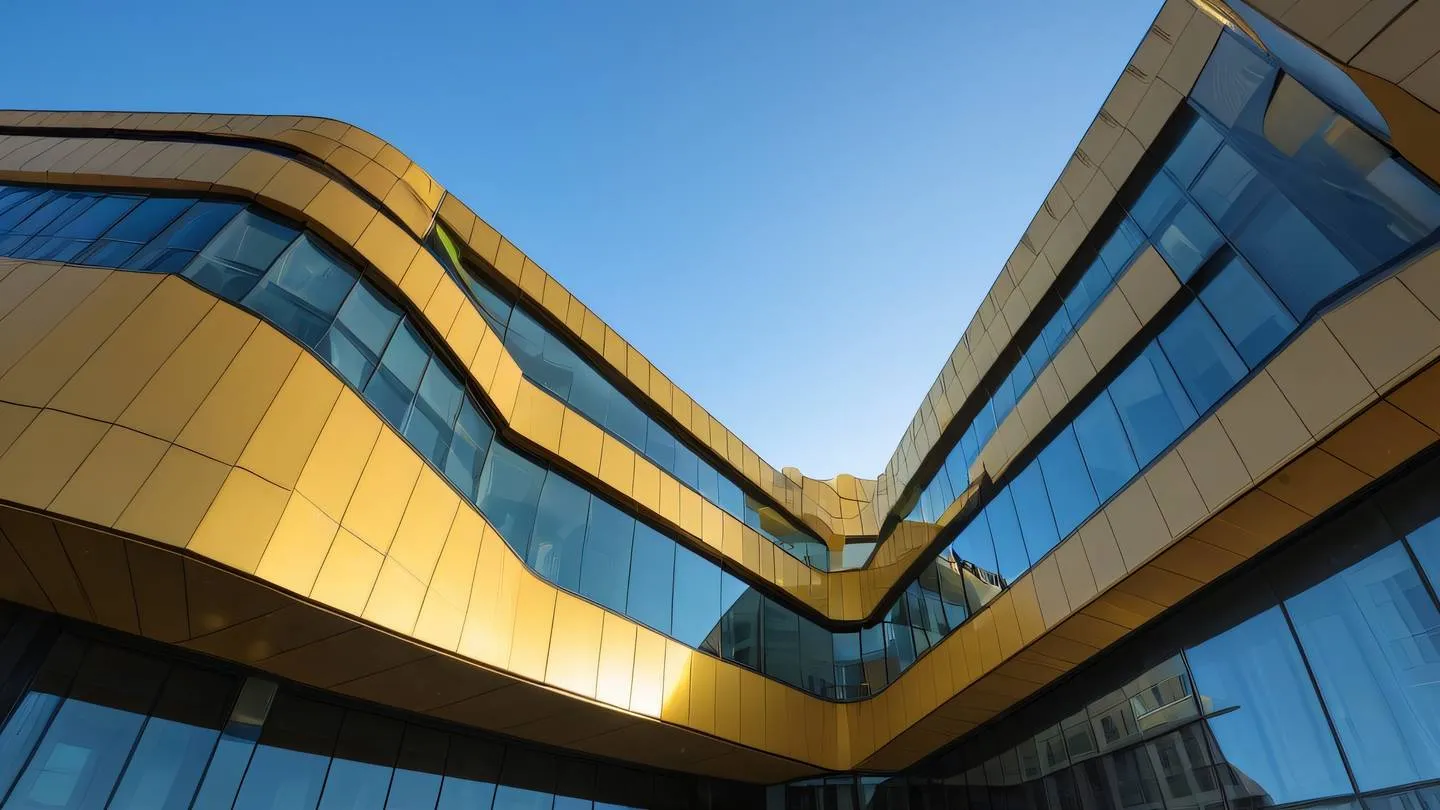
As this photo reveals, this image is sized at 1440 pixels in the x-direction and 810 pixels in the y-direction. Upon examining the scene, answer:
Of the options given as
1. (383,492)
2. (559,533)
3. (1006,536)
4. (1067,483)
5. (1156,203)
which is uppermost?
(1156,203)

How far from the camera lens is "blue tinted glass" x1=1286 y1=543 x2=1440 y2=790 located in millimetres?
7961

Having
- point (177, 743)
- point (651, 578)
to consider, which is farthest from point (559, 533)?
point (177, 743)

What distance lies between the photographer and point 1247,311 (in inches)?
391

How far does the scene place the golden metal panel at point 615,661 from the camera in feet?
43.5

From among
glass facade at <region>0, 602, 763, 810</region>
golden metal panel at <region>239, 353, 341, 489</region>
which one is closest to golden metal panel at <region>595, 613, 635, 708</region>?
glass facade at <region>0, 602, 763, 810</region>

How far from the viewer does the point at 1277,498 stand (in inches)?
354

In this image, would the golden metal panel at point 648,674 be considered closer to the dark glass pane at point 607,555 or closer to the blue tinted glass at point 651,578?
the blue tinted glass at point 651,578

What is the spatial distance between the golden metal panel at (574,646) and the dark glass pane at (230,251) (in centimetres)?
721

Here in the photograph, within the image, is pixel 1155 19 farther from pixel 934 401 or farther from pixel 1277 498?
pixel 934 401

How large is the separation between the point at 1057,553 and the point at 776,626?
29.2 feet

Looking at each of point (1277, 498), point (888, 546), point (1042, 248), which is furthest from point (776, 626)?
point (1277, 498)

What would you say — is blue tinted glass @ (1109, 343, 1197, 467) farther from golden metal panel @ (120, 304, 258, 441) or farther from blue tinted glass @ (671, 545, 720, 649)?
golden metal panel @ (120, 304, 258, 441)

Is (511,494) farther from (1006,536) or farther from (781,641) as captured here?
(1006,536)

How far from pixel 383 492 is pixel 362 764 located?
199 inches
